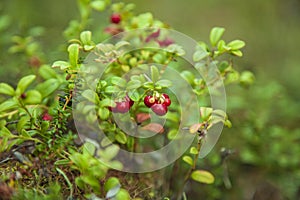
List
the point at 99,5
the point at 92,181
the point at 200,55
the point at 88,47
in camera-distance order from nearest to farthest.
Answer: the point at 92,181 → the point at 88,47 → the point at 200,55 → the point at 99,5

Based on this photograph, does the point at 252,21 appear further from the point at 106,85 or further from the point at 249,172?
the point at 106,85

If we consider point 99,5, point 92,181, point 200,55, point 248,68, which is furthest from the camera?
point 248,68

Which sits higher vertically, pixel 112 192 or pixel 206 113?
pixel 206 113

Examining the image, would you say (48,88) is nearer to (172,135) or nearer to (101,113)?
(101,113)

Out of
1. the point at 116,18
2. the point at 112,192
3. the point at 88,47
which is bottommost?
the point at 112,192

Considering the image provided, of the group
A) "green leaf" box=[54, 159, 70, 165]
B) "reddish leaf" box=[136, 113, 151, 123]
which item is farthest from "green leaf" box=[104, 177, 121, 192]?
Answer: "reddish leaf" box=[136, 113, 151, 123]

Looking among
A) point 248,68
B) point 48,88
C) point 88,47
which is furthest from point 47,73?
point 248,68
